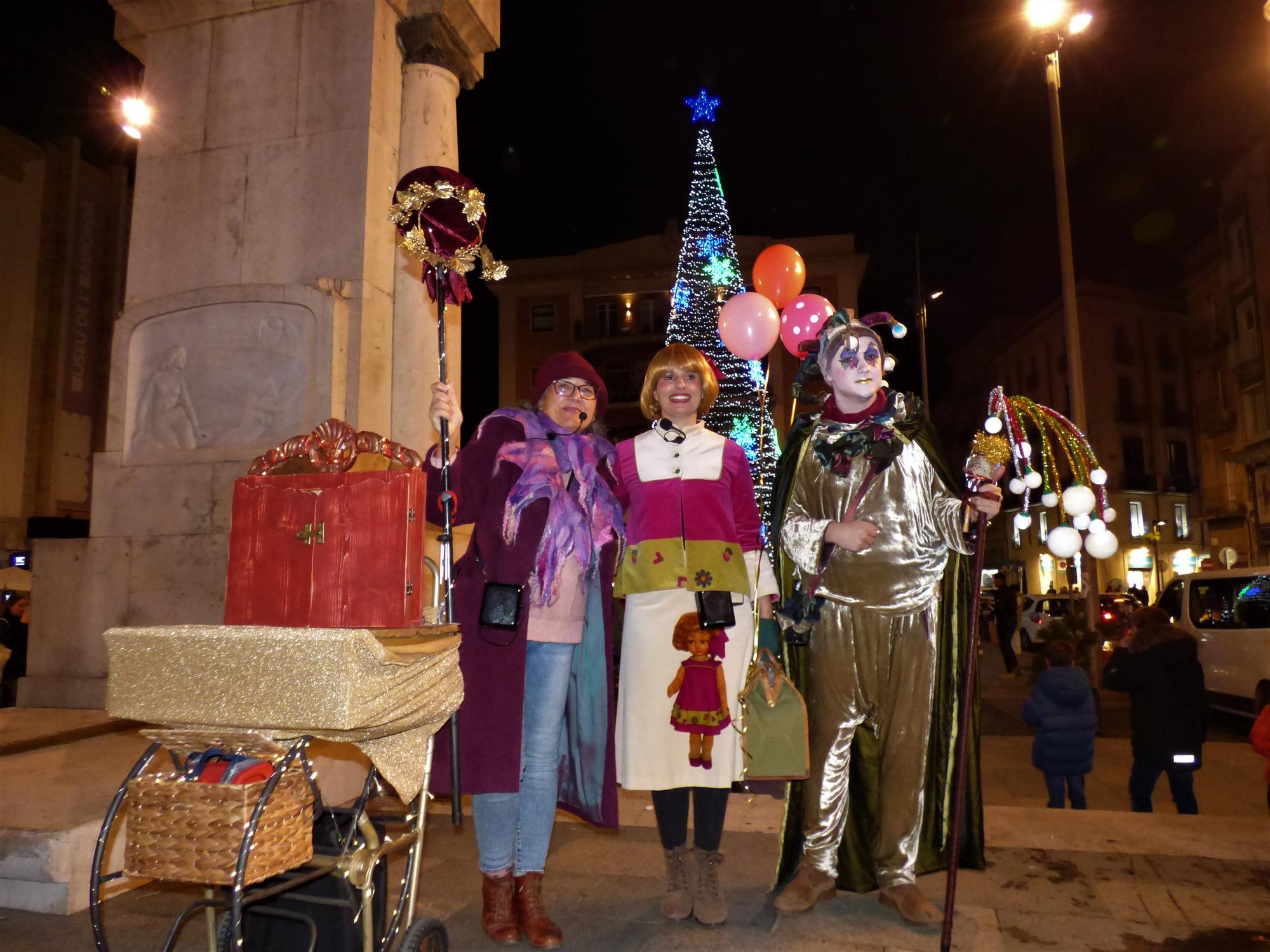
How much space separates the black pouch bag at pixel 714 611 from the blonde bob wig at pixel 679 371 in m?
0.71

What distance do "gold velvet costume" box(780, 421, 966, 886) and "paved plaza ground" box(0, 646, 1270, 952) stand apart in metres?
0.33

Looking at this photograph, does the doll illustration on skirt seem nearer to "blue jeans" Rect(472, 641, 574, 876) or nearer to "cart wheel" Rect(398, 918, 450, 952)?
"blue jeans" Rect(472, 641, 574, 876)

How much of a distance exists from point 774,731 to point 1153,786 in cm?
412

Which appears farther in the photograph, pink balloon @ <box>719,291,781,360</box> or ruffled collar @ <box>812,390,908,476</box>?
pink balloon @ <box>719,291,781,360</box>

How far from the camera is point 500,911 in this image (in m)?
2.97

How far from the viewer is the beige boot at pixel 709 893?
3109 millimetres

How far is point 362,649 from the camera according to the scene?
215 cm

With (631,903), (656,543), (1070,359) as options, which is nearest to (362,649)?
(656,543)

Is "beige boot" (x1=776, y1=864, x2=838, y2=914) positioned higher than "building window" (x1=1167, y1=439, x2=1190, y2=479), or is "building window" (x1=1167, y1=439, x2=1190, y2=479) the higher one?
"building window" (x1=1167, y1=439, x2=1190, y2=479)

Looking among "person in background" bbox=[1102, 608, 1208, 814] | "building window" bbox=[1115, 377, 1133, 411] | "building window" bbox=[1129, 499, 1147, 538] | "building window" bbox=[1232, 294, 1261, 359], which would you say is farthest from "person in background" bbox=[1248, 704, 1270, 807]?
"building window" bbox=[1115, 377, 1133, 411]

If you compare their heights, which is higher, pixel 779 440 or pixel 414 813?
pixel 779 440

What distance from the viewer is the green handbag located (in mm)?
3117

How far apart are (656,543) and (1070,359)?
34.3 ft

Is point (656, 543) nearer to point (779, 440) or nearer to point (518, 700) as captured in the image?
point (518, 700)
